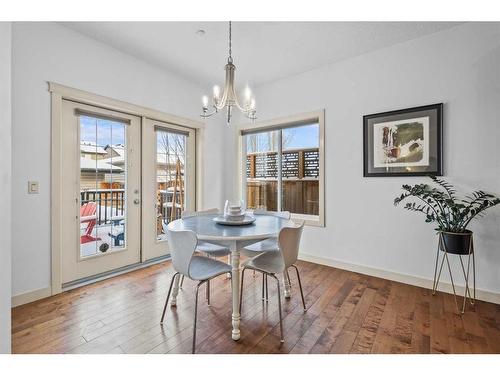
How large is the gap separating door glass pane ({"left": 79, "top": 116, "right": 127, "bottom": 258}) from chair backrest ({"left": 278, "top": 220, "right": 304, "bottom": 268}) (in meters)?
2.24

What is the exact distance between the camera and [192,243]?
166cm

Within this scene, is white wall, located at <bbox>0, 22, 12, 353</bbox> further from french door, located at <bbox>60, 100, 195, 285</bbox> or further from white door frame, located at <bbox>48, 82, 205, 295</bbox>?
french door, located at <bbox>60, 100, 195, 285</bbox>

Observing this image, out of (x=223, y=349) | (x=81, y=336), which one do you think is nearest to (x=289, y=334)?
(x=223, y=349)

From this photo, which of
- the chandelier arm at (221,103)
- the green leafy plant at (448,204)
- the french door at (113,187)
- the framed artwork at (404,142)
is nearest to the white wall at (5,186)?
the french door at (113,187)

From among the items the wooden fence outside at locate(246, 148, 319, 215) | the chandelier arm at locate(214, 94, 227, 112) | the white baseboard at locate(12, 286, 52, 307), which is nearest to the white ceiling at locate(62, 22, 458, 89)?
the chandelier arm at locate(214, 94, 227, 112)

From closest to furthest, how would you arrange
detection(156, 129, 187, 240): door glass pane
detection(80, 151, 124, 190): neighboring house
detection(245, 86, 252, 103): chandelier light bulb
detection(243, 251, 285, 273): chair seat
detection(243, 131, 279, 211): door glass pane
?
1. detection(243, 251, 285, 273): chair seat
2. detection(245, 86, 252, 103): chandelier light bulb
3. detection(80, 151, 124, 190): neighboring house
4. detection(156, 129, 187, 240): door glass pane
5. detection(243, 131, 279, 211): door glass pane

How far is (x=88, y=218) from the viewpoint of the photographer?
2799mm

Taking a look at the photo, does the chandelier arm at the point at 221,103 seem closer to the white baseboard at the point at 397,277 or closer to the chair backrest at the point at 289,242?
the chair backrest at the point at 289,242

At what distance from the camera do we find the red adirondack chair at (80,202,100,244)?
9.01 ft

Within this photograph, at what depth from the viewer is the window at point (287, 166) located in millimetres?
3504

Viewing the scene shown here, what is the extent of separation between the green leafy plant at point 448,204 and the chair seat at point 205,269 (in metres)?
1.90

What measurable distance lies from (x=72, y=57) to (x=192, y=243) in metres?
2.41

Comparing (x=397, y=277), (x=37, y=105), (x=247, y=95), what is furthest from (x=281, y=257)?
(x=37, y=105)

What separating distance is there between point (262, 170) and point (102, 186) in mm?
2313
